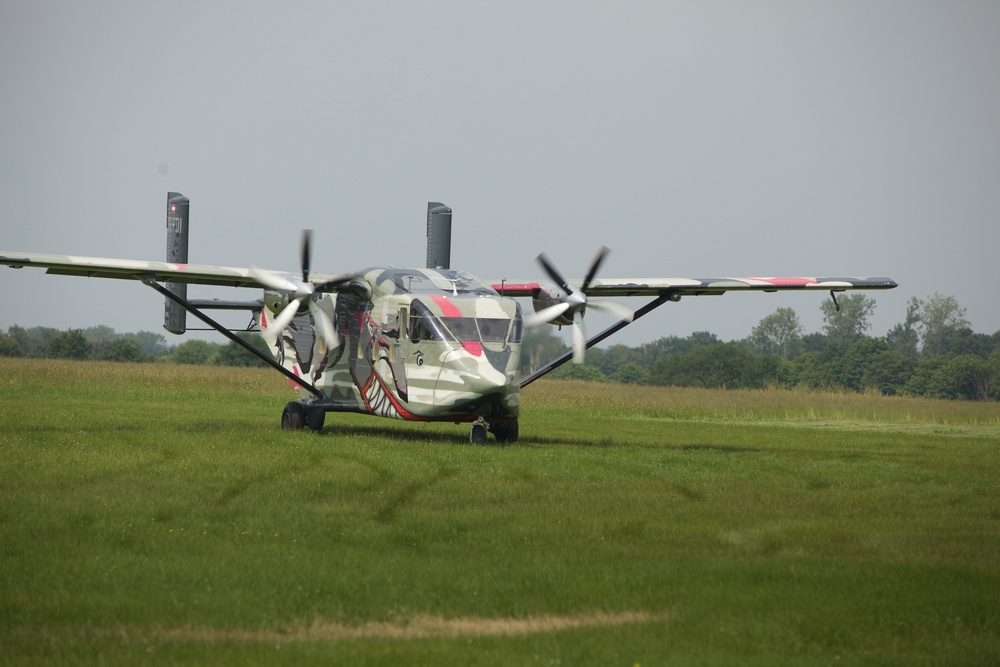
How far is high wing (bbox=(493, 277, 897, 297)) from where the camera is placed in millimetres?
27094

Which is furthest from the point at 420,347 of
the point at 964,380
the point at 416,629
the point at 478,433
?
the point at 964,380

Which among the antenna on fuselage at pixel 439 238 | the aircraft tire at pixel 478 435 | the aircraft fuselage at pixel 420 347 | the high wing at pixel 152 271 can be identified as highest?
the antenna on fuselage at pixel 439 238

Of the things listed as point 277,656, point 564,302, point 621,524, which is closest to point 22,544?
point 277,656

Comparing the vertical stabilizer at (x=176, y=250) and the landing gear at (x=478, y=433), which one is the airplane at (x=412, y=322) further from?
the vertical stabilizer at (x=176, y=250)

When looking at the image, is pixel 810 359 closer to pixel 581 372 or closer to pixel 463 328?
pixel 581 372

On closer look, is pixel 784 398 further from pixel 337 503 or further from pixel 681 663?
pixel 681 663

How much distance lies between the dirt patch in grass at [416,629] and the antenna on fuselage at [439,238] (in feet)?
73.4

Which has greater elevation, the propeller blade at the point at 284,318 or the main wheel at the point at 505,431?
the propeller blade at the point at 284,318

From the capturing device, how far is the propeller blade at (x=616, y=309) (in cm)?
2494

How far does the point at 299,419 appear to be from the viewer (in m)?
27.2

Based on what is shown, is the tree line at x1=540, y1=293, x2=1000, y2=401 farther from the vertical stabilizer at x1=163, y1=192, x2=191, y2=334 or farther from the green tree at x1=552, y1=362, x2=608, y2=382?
the vertical stabilizer at x1=163, y1=192, x2=191, y2=334

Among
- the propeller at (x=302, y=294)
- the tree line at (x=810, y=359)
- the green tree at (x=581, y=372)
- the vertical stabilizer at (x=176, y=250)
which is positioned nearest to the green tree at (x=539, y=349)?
the propeller at (x=302, y=294)

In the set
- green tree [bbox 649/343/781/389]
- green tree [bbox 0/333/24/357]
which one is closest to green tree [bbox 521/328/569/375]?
green tree [bbox 649/343/781/389]

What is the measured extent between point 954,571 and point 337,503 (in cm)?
781
